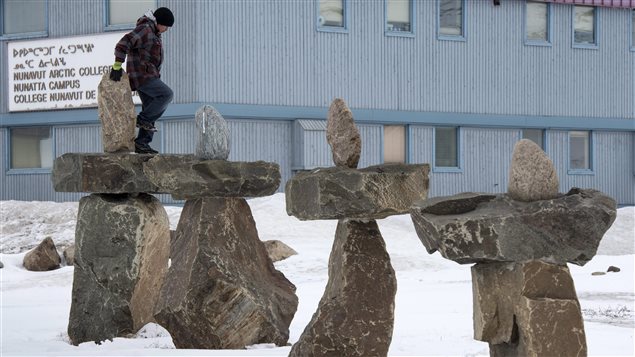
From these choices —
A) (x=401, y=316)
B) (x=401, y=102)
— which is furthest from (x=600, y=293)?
(x=401, y=102)

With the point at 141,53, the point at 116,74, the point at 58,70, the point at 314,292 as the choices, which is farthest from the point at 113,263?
the point at 58,70

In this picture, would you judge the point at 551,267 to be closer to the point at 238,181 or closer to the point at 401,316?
the point at 238,181

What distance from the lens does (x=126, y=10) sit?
988 inches

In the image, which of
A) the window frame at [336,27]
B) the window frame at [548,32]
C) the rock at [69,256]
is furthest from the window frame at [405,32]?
the rock at [69,256]

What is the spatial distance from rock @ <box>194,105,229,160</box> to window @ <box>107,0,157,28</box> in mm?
14030

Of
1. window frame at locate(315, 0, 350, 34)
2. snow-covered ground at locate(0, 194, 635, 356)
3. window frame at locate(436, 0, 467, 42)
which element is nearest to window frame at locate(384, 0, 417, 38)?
window frame at locate(436, 0, 467, 42)

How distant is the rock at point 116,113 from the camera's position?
11953 millimetres

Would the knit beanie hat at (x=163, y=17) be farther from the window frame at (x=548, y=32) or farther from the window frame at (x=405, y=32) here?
the window frame at (x=548, y=32)

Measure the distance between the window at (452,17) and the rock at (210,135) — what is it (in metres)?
16.5

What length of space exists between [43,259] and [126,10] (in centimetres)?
766

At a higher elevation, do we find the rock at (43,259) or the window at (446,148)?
the window at (446,148)

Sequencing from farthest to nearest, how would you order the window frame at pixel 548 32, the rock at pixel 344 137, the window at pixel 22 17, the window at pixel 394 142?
1. the window frame at pixel 548 32
2. the window at pixel 394 142
3. the window at pixel 22 17
4. the rock at pixel 344 137

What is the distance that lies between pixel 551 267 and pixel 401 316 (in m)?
5.74

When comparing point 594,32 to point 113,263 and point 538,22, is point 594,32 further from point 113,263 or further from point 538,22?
point 113,263
